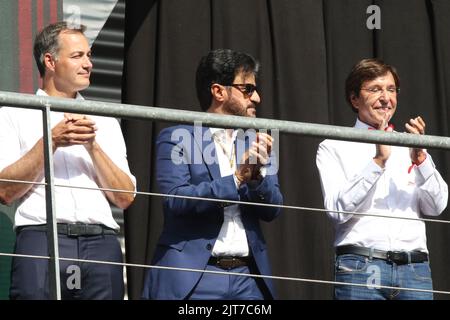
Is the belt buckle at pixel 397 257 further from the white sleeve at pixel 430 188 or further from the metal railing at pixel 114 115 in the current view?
the metal railing at pixel 114 115

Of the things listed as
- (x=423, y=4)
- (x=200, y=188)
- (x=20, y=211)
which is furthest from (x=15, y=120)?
(x=423, y=4)

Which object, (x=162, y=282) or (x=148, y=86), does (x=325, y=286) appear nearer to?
A: (x=148, y=86)

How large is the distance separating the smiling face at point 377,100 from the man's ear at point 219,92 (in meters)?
0.63

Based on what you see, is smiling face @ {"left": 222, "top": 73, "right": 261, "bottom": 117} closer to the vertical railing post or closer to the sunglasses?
the sunglasses

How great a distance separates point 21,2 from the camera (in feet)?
22.9

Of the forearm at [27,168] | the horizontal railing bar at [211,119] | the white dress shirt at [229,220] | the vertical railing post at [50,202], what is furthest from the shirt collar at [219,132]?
the vertical railing post at [50,202]

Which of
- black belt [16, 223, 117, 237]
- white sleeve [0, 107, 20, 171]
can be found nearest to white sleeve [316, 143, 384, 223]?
black belt [16, 223, 117, 237]

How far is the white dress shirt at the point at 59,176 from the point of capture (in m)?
5.61

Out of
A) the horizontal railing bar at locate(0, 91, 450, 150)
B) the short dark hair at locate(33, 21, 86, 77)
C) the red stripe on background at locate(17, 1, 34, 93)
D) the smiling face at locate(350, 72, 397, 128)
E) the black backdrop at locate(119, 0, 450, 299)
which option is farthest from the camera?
the black backdrop at locate(119, 0, 450, 299)

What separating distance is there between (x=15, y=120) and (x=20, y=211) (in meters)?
0.37

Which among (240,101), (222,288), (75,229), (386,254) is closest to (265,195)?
(222,288)

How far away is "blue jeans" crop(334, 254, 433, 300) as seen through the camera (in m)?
5.79

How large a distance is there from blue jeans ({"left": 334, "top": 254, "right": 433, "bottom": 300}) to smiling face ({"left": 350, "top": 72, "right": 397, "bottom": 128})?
0.65 meters

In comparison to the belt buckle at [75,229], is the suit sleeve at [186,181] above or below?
above
